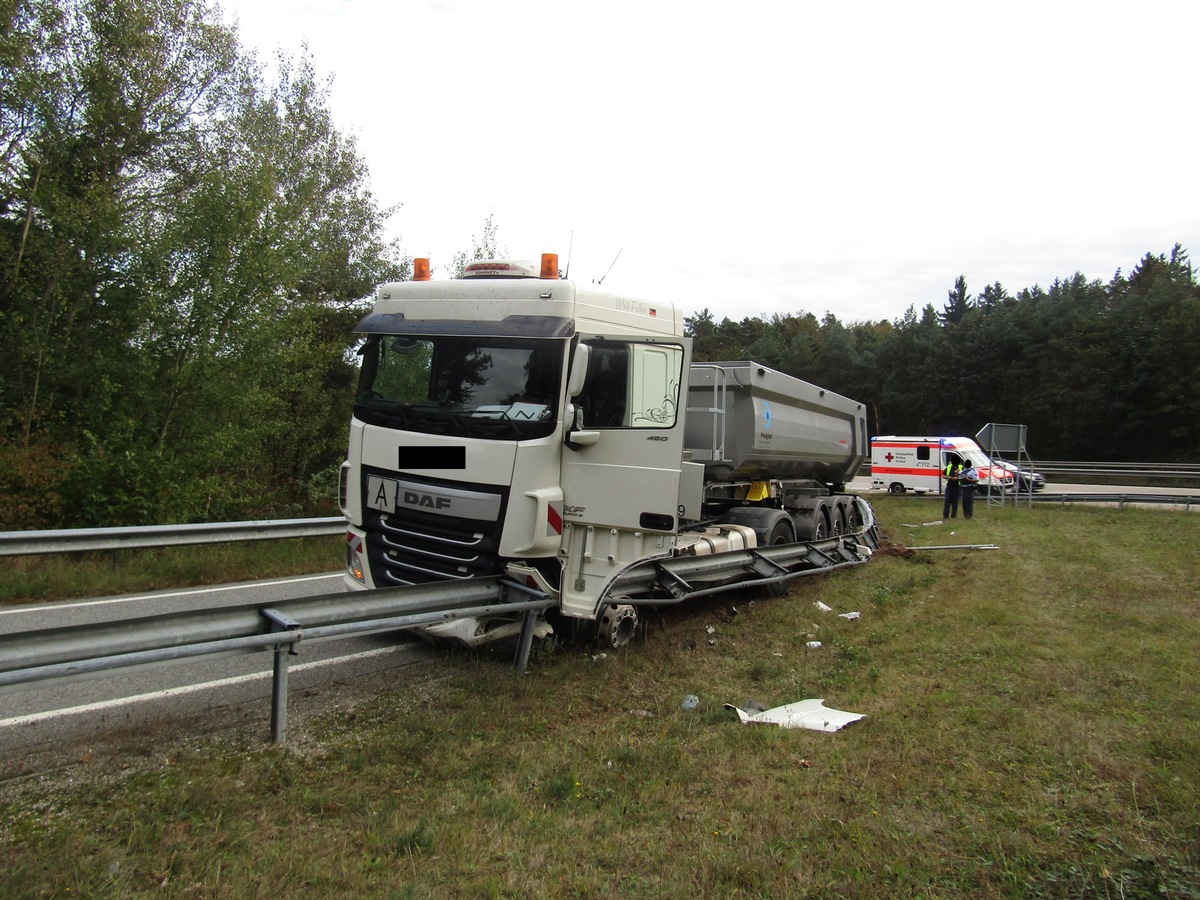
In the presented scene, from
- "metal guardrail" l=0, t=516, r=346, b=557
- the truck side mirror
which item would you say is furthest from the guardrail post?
"metal guardrail" l=0, t=516, r=346, b=557

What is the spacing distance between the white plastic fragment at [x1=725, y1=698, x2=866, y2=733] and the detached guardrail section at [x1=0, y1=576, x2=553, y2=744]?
166 cm

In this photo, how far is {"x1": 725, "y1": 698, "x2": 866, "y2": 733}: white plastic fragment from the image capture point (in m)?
5.27

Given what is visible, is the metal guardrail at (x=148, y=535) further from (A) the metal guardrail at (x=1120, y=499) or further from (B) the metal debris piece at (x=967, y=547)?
(A) the metal guardrail at (x=1120, y=499)

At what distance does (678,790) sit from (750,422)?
18.7ft

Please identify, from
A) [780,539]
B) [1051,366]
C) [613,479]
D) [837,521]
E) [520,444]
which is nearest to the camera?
[520,444]

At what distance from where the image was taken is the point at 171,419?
13125 millimetres

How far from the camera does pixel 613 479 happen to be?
6.45 meters

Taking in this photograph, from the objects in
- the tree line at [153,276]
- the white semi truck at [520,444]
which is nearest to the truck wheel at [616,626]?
the white semi truck at [520,444]

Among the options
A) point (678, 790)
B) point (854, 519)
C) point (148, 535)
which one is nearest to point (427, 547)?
point (678, 790)

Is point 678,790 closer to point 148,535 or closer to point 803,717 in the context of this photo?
point 803,717

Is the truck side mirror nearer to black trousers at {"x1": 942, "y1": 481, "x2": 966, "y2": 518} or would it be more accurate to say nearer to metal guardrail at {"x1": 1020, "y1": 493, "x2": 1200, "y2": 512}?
black trousers at {"x1": 942, "y1": 481, "x2": 966, "y2": 518}

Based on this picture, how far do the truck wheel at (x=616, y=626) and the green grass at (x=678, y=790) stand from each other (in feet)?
0.66

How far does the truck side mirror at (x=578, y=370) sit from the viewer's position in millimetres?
6074

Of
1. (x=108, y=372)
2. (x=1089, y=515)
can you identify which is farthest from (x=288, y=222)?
(x=1089, y=515)
